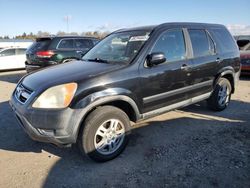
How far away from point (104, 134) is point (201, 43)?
8.95 ft

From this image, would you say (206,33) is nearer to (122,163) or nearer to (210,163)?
(210,163)

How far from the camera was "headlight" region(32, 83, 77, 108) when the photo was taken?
3.12 metres

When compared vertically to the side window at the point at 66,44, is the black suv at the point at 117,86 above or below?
below

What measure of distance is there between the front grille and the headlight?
280 millimetres

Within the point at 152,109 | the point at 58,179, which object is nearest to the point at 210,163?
the point at 152,109

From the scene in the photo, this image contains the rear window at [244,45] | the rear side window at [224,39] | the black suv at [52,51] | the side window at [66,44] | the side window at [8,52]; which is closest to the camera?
the rear side window at [224,39]

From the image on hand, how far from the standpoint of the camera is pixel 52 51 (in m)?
8.99

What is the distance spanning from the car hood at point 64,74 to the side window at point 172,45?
0.83 m

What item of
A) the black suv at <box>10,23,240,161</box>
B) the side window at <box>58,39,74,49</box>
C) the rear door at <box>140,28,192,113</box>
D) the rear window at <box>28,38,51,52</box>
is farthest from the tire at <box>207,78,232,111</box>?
the rear window at <box>28,38,51,52</box>

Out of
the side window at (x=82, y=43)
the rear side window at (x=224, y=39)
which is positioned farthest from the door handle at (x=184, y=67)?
the side window at (x=82, y=43)

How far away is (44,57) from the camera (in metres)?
8.88

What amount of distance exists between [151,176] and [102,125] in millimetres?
917

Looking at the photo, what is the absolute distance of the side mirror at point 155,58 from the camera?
146 inches

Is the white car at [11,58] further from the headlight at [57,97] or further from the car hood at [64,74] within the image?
the headlight at [57,97]
